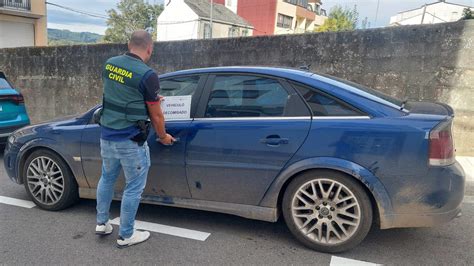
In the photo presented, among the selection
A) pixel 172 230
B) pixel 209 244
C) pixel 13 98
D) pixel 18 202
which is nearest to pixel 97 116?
pixel 172 230

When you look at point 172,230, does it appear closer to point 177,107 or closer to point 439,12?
point 177,107

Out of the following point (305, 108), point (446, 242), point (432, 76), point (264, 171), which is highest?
Result: point (432, 76)

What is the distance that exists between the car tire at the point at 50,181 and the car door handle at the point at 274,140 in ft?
6.80

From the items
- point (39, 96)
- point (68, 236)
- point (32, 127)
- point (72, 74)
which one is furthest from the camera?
point (39, 96)

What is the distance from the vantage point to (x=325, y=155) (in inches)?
106

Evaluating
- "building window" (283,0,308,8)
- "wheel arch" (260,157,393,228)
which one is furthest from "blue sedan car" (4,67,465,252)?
"building window" (283,0,308,8)

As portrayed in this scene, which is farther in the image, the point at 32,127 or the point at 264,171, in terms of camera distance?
the point at 32,127

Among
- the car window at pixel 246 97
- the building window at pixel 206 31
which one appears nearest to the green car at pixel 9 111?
the car window at pixel 246 97

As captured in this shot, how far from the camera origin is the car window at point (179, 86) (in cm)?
321

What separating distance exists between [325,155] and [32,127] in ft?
10.00

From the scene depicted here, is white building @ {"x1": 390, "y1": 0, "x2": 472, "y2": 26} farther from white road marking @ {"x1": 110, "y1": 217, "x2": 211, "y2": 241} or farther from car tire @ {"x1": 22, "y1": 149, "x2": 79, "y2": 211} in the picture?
car tire @ {"x1": 22, "y1": 149, "x2": 79, "y2": 211}

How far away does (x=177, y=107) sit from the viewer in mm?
3166

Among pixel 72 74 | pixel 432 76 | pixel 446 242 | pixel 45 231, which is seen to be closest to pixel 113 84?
pixel 45 231

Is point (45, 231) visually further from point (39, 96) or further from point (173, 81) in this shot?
point (39, 96)
